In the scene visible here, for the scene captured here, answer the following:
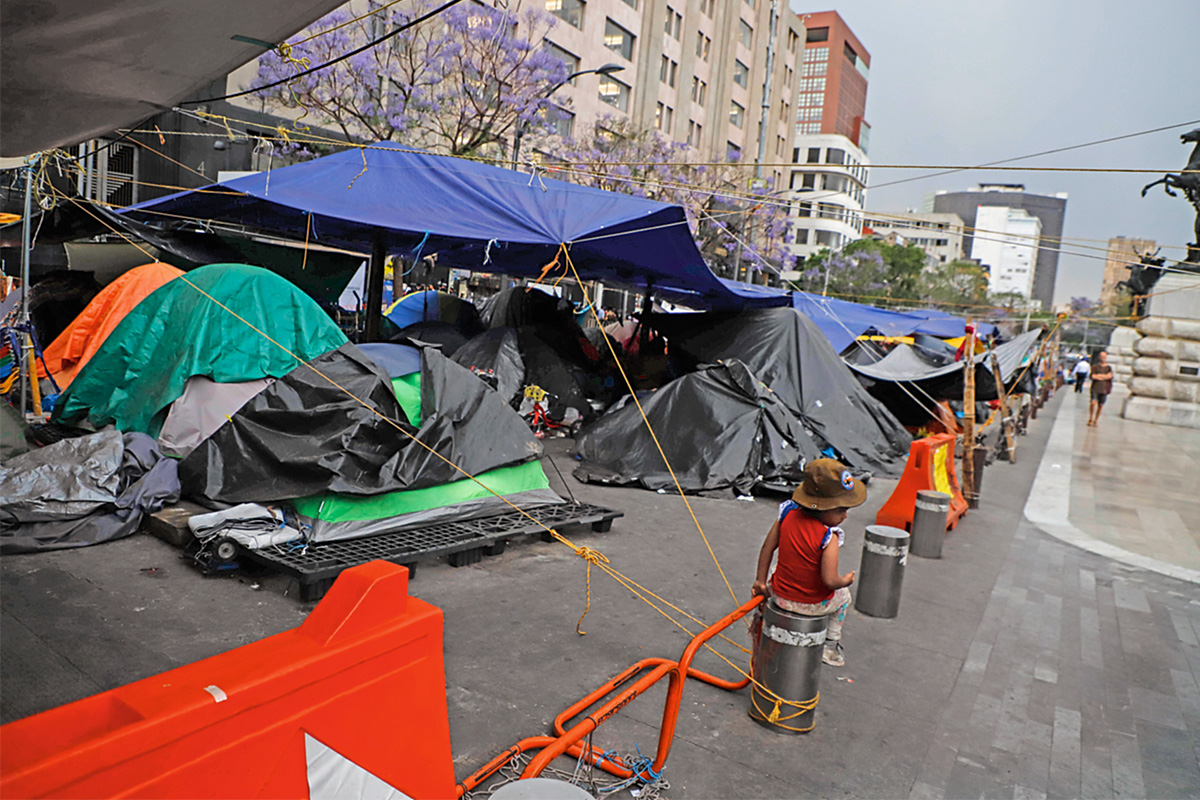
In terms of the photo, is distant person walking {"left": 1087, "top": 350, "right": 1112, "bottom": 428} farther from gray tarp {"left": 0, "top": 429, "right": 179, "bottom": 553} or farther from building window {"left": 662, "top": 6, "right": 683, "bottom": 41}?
building window {"left": 662, "top": 6, "right": 683, "bottom": 41}

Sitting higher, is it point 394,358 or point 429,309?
point 429,309

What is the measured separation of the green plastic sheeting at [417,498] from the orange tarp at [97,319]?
4323mm

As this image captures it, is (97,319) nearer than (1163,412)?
Yes

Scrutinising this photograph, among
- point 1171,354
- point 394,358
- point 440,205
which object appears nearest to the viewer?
point 394,358

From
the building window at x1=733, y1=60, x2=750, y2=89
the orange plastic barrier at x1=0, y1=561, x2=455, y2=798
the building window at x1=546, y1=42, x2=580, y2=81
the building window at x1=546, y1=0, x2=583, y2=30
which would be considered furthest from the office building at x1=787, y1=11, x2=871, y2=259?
the orange plastic barrier at x1=0, y1=561, x2=455, y2=798

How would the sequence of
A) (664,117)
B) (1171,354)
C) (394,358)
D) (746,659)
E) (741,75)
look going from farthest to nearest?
(741,75)
(664,117)
(1171,354)
(394,358)
(746,659)

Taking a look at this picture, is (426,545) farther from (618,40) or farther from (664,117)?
(664,117)

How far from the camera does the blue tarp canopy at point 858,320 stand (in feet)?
62.5

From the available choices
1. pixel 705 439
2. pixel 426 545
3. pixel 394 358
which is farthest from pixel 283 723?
pixel 705 439

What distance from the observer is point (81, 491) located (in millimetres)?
5875

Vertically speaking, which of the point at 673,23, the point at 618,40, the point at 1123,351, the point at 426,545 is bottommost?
the point at 426,545

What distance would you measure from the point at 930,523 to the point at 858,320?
1424cm

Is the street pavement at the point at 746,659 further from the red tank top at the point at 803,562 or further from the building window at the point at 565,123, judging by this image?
the building window at the point at 565,123

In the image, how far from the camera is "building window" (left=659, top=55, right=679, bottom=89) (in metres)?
43.0
